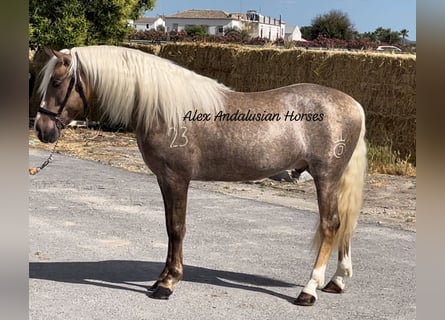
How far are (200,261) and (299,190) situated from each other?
3.23m

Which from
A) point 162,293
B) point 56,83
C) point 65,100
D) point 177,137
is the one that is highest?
point 56,83

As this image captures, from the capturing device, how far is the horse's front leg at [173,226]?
12.5 feet

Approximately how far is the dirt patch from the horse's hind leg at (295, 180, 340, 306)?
7.97ft

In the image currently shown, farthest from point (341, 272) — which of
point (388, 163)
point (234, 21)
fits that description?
point (388, 163)

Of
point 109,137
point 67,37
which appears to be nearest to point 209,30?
point 67,37

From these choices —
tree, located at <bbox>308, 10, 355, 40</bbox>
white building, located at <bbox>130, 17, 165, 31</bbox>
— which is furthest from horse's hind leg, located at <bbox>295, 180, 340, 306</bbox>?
white building, located at <bbox>130, 17, 165, 31</bbox>

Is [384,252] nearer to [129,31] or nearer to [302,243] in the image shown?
[302,243]

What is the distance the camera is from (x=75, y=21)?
10.2 m

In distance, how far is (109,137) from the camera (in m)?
11.8

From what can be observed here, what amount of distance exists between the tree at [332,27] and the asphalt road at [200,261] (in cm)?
198

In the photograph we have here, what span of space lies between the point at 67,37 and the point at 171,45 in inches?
98.3

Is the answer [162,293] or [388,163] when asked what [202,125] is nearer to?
[162,293]

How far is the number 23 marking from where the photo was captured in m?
3.71

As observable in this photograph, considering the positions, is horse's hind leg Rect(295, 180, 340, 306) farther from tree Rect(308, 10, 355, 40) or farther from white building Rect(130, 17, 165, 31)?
white building Rect(130, 17, 165, 31)
